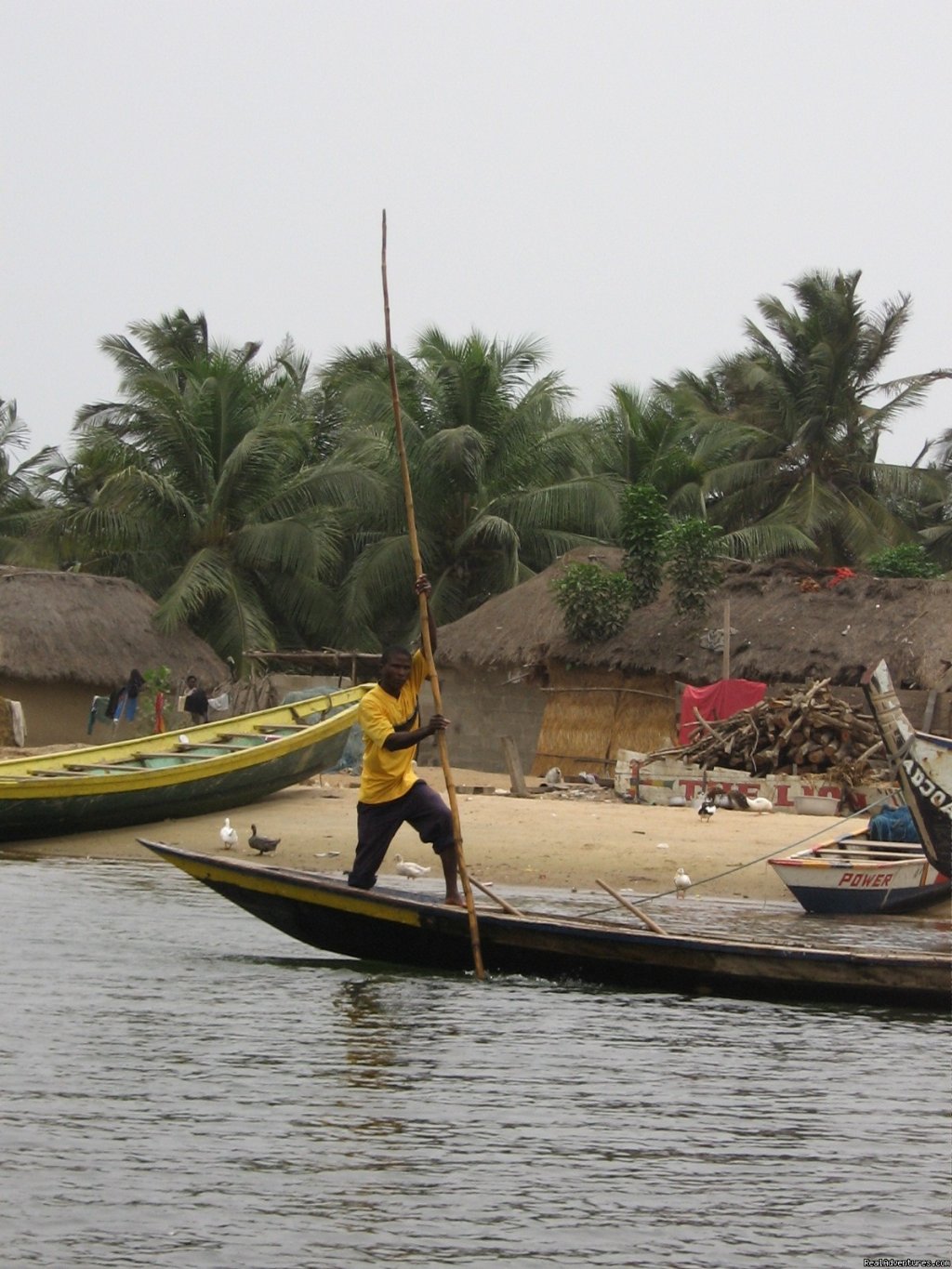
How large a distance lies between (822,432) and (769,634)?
344 inches

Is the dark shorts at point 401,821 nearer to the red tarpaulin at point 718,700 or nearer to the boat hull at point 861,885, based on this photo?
the boat hull at point 861,885

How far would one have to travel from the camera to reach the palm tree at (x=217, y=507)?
27156 mm

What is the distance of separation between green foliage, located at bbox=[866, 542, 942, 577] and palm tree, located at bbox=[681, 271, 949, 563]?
9.85 ft

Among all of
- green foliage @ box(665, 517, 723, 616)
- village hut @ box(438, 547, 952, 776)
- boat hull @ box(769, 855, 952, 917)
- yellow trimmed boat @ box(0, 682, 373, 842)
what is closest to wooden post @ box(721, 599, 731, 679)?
village hut @ box(438, 547, 952, 776)

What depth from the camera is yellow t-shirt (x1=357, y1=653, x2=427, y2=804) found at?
29.3 feet

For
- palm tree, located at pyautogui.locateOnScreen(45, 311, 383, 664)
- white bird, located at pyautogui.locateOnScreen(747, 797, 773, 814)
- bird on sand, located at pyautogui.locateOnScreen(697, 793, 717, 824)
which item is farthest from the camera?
palm tree, located at pyautogui.locateOnScreen(45, 311, 383, 664)

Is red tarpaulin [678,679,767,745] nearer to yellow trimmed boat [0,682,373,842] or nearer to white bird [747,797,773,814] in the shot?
white bird [747,797,773,814]

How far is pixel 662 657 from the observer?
21.5 metres

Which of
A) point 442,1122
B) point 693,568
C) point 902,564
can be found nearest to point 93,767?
point 693,568

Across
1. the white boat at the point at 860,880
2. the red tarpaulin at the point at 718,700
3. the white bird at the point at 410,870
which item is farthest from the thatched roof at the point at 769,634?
the white bird at the point at 410,870

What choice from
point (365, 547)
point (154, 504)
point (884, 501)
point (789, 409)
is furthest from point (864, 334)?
point (154, 504)

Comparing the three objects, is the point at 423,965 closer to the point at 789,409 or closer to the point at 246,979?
the point at 246,979

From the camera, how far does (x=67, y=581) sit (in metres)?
26.9

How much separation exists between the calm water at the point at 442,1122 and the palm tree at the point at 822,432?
19.7 meters
